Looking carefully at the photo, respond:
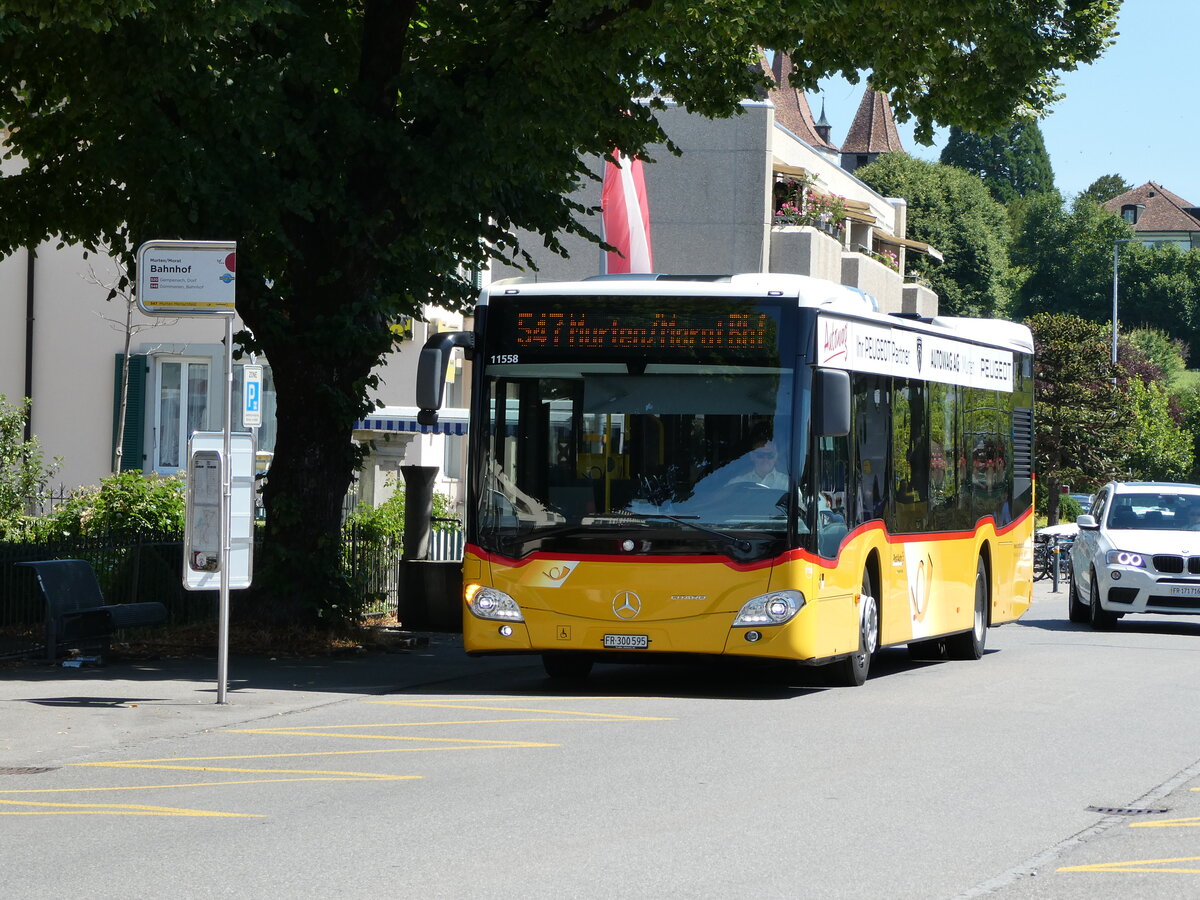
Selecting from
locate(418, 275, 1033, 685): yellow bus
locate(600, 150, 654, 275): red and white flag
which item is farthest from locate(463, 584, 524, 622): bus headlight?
locate(600, 150, 654, 275): red and white flag

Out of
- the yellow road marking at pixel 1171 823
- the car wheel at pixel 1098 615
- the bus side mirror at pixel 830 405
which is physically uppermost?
the bus side mirror at pixel 830 405

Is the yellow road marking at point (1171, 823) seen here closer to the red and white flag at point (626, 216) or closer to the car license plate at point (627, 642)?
the car license plate at point (627, 642)

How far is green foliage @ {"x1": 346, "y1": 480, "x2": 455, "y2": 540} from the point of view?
2250 centimetres

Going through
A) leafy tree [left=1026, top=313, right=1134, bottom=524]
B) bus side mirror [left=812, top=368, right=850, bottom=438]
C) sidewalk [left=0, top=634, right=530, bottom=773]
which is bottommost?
sidewalk [left=0, top=634, right=530, bottom=773]

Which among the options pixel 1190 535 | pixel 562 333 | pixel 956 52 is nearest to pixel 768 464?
pixel 562 333

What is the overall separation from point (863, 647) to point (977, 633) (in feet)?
13.2

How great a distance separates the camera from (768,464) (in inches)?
538

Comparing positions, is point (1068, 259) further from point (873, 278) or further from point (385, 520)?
point (385, 520)

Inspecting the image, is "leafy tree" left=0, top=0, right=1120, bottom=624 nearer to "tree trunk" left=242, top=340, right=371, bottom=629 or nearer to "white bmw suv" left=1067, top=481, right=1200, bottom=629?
"tree trunk" left=242, top=340, right=371, bottom=629

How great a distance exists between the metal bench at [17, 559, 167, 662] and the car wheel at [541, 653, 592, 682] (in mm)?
3527

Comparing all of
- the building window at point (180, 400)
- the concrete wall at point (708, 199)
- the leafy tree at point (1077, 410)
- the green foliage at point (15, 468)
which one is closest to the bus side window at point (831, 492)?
the green foliage at point (15, 468)

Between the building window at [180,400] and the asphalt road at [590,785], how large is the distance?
19460 mm

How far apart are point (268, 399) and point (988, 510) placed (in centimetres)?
2007

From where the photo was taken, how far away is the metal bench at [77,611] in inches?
611
